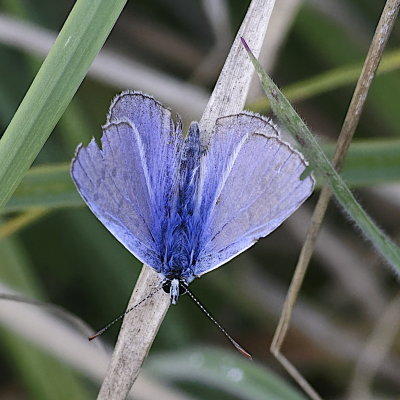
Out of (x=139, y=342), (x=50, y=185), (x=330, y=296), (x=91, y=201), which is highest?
(x=330, y=296)

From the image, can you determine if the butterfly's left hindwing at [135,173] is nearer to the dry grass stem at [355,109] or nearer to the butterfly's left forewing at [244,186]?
the butterfly's left forewing at [244,186]

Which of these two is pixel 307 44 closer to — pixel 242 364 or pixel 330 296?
pixel 330 296

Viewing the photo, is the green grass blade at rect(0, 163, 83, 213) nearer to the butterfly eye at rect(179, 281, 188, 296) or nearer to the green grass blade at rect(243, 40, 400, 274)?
the butterfly eye at rect(179, 281, 188, 296)

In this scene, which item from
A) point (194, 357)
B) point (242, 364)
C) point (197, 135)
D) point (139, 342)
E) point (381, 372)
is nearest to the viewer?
point (139, 342)

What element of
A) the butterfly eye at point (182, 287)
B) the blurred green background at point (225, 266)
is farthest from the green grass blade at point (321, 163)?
the blurred green background at point (225, 266)

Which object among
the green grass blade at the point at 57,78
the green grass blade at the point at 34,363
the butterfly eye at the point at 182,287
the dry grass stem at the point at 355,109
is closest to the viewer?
the green grass blade at the point at 57,78

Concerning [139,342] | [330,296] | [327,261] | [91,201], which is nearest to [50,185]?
[91,201]

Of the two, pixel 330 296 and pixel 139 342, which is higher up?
pixel 330 296
